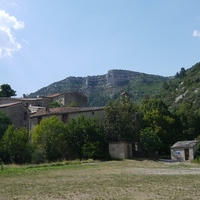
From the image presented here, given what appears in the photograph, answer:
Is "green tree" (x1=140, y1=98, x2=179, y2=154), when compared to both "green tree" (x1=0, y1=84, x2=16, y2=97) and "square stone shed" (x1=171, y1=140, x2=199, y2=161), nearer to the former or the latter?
"square stone shed" (x1=171, y1=140, x2=199, y2=161)

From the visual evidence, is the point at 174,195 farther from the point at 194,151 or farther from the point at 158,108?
the point at 158,108

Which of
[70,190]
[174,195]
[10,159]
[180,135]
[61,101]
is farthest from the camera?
[61,101]

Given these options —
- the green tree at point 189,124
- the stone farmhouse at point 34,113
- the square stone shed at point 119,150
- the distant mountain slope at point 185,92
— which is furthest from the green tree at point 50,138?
the distant mountain slope at point 185,92

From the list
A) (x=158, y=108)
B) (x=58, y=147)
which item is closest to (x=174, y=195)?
(x=58, y=147)

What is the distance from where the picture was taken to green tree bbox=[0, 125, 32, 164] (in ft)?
166

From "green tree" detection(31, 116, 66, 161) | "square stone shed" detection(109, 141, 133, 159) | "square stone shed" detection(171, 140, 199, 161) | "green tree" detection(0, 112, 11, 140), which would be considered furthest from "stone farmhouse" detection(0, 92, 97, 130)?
"square stone shed" detection(171, 140, 199, 161)

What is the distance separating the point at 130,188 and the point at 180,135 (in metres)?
52.1

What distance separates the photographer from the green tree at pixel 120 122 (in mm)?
55250

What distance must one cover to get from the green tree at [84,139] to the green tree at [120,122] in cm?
173

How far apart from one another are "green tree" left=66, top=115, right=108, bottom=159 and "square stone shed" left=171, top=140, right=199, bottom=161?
12532 millimetres

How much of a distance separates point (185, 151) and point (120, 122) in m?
11.9

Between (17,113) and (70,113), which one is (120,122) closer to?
(70,113)

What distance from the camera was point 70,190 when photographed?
19609 millimetres

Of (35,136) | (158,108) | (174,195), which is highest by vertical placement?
(158,108)
